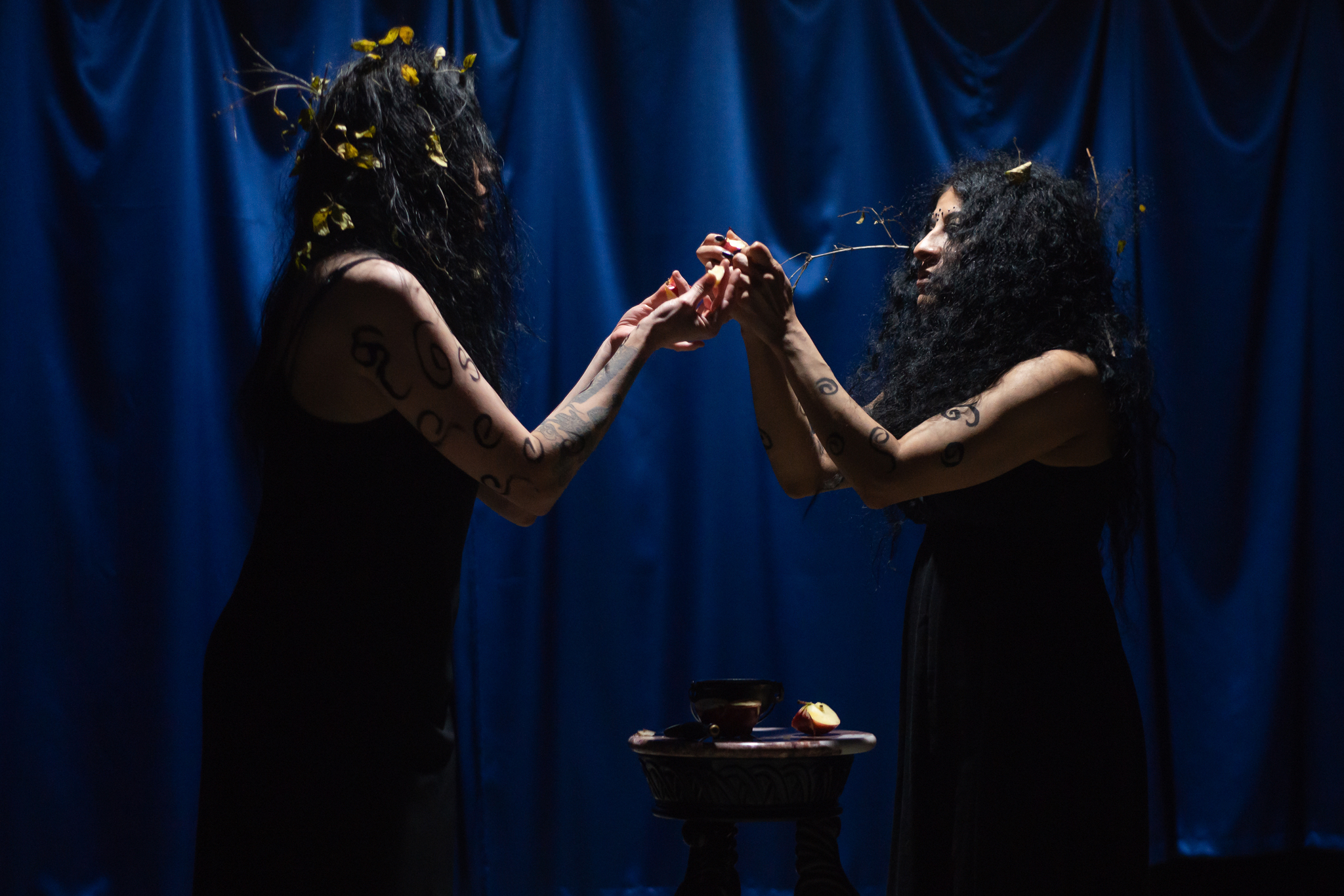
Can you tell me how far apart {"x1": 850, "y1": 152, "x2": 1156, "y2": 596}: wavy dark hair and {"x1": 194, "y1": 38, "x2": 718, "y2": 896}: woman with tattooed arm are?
0.66m

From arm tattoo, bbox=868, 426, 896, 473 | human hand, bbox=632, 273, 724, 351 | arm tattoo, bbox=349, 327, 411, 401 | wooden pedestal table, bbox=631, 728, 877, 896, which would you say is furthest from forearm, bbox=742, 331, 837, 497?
arm tattoo, bbox=349, 327, 411, 401

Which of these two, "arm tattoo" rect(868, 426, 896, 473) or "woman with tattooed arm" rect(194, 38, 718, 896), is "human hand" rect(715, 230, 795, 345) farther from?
"woman with tattooed arm" rect(194, 38, 718, 896)

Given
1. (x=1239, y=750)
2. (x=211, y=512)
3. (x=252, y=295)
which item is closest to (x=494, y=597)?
(x=211, y=512)

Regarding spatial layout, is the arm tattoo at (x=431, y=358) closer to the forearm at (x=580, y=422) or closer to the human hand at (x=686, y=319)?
the forearm at (x=580, y=422)

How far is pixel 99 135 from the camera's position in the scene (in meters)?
2.65

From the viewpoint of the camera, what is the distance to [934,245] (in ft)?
6.28

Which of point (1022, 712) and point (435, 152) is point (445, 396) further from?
point (1022, 712)

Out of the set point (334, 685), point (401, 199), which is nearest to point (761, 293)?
point (401, 199)

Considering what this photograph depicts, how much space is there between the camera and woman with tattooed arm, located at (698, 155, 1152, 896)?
60.8 inches

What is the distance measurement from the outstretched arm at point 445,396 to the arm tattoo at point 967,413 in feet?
1.80

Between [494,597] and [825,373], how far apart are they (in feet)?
4.36

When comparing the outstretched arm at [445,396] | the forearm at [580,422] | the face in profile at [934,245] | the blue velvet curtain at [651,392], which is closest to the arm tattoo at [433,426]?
the outstretched arm at [445,396]

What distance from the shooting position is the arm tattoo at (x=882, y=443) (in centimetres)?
160

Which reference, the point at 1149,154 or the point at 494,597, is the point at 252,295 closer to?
the point at 494,597
